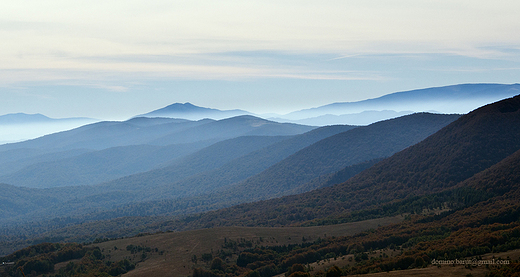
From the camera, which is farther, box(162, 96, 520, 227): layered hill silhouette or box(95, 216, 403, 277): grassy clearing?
box(162, 96, 520, 227): layered hill silhouette

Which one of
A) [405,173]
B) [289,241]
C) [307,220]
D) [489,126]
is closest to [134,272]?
[289,241]

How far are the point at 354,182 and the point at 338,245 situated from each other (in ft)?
213

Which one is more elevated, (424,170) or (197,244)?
(424,170)

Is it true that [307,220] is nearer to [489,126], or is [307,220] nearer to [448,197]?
[448,197]

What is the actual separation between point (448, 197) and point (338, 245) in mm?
31684

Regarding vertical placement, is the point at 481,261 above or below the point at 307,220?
above

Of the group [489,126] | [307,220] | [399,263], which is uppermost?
[489,126]

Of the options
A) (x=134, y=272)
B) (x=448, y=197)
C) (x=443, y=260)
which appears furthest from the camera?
(x=448, y=197)

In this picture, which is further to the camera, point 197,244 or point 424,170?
point 424,170

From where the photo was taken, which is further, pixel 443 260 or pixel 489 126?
pixel 489 126

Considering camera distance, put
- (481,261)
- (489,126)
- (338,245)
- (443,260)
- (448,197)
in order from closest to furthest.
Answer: (481,261) < (443,260) < (338,245) < (448,197) < (489,126)

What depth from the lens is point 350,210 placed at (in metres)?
108

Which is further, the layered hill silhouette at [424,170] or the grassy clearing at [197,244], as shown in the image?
the layered hill silhouette at [424,170]

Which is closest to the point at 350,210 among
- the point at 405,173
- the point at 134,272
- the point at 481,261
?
the point at 405,173
